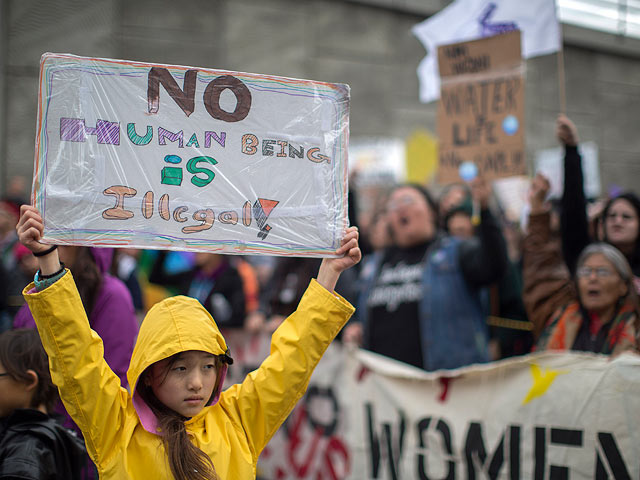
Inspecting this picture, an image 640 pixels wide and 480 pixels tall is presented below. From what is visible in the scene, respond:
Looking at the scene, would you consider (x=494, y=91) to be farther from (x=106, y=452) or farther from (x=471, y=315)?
(x=106, y=452)

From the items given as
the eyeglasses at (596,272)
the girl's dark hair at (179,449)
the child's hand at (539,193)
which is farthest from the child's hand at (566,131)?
the girl's dark hair at (179,449)

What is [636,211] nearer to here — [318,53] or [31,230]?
[31,230]

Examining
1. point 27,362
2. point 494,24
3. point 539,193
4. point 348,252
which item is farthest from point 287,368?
point 494,24

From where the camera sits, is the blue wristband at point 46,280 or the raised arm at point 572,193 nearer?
the blue wristband at point 46,280

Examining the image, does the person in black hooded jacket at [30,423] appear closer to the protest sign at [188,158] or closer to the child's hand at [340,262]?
the protest sign at [188,158]

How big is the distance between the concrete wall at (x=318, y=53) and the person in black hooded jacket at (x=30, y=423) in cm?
747

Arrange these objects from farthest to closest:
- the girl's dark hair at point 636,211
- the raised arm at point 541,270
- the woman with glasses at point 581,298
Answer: the girl's dark hair at point 636,211
the raised arm at point 541,270
the woman with glasses at point 581,298

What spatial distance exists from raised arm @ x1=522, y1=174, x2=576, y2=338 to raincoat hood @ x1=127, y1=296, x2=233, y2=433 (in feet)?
7.06

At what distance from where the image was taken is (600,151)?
13.7m

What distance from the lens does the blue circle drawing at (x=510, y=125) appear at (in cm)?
487

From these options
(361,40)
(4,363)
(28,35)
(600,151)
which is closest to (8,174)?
(28,35)

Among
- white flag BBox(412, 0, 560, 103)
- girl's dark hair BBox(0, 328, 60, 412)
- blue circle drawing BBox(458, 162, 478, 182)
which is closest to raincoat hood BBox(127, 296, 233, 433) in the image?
girl's dark hair BBox(0, 328, 60, 412)

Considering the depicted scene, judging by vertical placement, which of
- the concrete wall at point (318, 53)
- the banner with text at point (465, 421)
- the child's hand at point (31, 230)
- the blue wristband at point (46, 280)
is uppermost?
the concrete wall at point (318, 53)

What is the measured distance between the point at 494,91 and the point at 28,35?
272 inches
